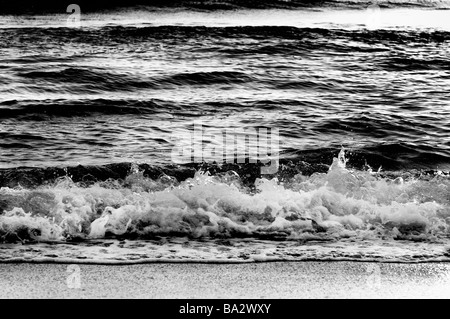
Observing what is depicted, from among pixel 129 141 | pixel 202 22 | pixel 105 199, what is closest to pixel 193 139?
pixel 129 141

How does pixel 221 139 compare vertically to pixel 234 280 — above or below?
above

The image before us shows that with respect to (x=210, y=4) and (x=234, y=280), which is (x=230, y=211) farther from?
(x=210, y=4)

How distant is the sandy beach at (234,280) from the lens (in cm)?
377

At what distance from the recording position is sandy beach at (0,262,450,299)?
3.77 meters

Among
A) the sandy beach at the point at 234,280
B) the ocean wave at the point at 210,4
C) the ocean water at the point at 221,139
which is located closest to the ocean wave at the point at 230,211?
the ocean water at the point at 221,139

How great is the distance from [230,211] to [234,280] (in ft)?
3.84

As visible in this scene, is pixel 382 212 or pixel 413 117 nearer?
pixel 382 212

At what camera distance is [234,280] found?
157 inches

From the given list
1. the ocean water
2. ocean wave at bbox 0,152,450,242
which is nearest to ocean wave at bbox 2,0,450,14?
the ocean water

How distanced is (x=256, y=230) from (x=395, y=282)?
122cm

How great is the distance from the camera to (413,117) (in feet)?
28.2

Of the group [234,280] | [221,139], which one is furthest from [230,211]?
[221,139]

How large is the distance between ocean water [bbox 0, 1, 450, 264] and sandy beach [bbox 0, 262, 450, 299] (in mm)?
142
